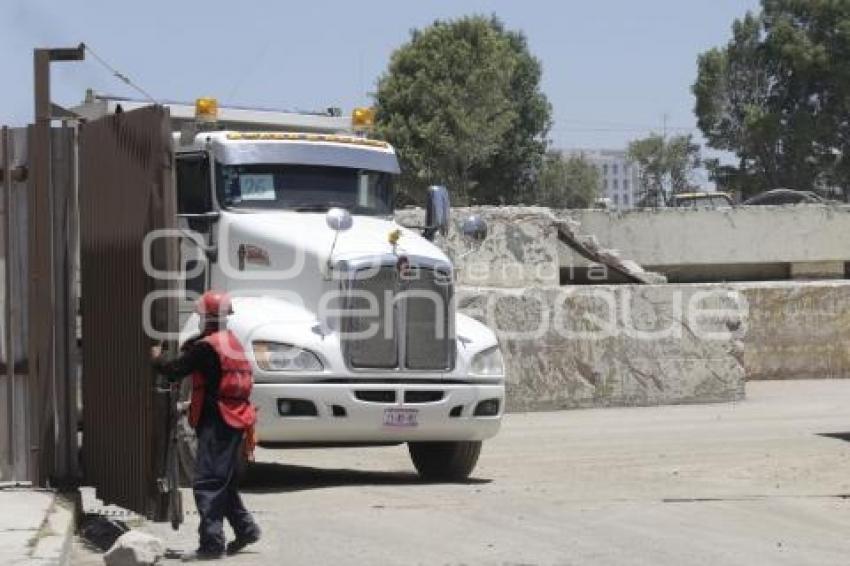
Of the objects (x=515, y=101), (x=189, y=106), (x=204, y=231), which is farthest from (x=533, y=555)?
(x=515, y=101)

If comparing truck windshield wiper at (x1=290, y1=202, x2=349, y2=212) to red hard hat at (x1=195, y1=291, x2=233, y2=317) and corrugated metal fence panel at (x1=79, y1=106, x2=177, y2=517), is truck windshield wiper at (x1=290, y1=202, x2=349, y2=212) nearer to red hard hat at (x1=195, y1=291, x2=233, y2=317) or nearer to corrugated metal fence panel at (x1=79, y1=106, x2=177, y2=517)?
corrugated metal fence panel at (x1=79, y1=106, x2=177, y2=517)

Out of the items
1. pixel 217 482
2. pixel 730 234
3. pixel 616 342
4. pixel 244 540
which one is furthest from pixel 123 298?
pixel 730 234

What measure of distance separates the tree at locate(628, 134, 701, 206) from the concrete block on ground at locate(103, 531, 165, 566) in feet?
220

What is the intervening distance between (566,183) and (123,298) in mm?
66229

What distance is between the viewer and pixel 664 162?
250ft

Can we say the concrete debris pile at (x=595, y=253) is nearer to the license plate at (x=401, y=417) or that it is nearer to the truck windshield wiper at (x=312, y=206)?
the truck windshield wiper at (x=312, y=206)

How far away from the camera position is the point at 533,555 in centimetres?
909

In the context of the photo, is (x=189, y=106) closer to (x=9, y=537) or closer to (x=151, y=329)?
(x=151, y=329)

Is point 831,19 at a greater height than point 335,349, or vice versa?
point 831,19

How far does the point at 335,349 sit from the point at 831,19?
50.5 m

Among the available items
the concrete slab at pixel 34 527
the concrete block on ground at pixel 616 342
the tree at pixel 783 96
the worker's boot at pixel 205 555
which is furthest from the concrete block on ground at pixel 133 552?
the tree at pixel 783 96

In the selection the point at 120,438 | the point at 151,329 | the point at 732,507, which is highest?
the point at 151,329

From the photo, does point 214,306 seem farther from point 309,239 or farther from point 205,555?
point 309,239

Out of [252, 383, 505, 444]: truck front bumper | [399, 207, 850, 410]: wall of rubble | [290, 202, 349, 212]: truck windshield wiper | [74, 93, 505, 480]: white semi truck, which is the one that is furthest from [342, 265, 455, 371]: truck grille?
[399, 207, 850, 410]: wall of rubble
